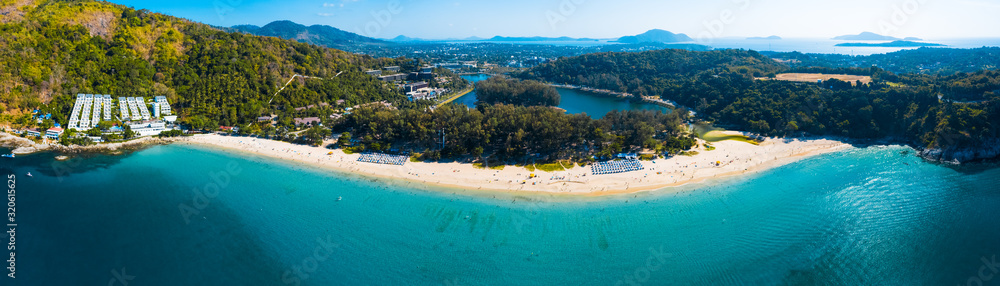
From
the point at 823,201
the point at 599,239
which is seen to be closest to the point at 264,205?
the point at 599,239

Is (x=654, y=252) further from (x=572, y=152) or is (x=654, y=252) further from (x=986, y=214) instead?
(x=986, y=214)

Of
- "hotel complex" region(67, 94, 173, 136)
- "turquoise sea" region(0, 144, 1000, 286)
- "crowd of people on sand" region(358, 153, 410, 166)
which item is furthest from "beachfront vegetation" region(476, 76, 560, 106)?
"hotel complex" region(67, 94, 173, 136)

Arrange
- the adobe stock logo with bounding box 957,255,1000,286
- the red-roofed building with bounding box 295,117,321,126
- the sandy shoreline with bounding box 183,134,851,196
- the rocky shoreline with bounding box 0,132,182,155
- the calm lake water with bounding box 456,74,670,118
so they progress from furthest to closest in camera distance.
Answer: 1. the calm lake water with bounding box 456,74,670,118
2. the red-roofed building with bounding box 295,117,321,126
3. the rocky shoreline with bounding box 0,132,182,155
4. the sandy shoreline with bounding box 183,134,851,196
5. the adobe stock logo with bounding box 957,255,1000,286

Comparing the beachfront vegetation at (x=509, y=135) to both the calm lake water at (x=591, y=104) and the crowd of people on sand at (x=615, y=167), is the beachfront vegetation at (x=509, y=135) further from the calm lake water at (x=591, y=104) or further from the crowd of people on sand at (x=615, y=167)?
the calm lake water at (x=591, y=104)

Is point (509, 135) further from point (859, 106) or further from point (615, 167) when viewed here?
point (859, 106)

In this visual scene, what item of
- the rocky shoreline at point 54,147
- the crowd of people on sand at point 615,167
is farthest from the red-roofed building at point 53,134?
the crowd of people on sand at point 615,167

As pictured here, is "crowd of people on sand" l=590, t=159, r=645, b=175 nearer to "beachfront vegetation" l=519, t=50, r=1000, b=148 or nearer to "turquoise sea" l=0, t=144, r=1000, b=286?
Answer: "turquoise sea" l=0, t=144, r=1000, b=286
